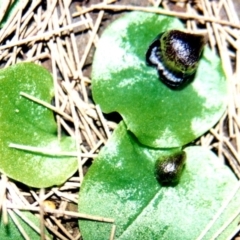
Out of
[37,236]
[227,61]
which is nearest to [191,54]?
[227,61]

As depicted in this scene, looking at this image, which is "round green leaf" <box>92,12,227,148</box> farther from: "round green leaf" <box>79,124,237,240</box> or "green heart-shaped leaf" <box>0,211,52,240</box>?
"green heart-shaped leaf" <box>0,211,52,240</box>

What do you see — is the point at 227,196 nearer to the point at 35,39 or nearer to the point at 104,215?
the point at 104,215

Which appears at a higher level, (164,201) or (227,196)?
(227,196)

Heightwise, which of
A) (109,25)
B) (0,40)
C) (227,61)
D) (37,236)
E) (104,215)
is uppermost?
(227,61)

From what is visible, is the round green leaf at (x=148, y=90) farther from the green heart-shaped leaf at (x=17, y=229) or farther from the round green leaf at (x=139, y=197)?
the green heart-shaped leaf at (x=17, y=229)

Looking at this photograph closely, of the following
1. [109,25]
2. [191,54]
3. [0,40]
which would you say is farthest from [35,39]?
[191,54]

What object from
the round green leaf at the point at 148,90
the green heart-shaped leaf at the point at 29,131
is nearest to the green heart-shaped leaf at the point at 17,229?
the green heart-shaped leaf at the point at 29,131
